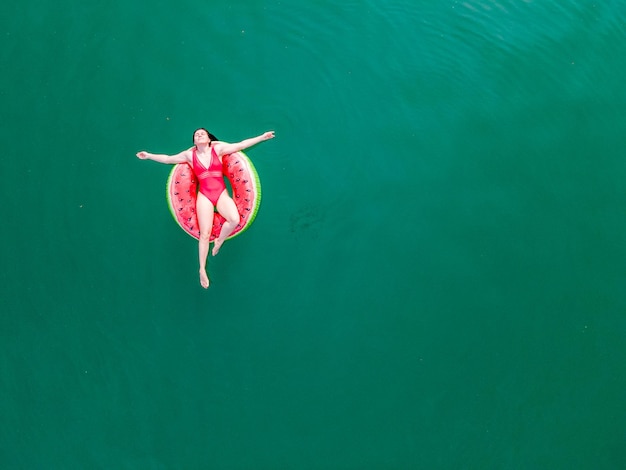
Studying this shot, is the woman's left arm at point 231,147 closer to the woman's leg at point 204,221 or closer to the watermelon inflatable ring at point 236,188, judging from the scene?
the watermelon inflatable ring at point 236,188

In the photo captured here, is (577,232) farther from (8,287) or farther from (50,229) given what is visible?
(8,287)

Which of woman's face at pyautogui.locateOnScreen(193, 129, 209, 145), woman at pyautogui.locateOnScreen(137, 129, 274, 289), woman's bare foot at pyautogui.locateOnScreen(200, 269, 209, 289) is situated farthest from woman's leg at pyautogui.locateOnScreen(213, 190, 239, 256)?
woman's face at pyautogui.locateOnScreen(193, 129, 209, 145)

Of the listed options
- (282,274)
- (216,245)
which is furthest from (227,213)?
(282,274)

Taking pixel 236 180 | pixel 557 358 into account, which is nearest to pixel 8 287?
pixel 236 180

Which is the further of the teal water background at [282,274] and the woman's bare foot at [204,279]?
the teal water background at [282,274]

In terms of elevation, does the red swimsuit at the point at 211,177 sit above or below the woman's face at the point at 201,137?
below

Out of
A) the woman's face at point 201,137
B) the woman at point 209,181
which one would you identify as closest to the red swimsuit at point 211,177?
the woman at point 209,181

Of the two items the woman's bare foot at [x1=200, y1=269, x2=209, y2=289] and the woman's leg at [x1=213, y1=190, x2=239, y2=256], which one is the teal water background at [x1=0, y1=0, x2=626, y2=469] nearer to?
the woman's bare foot at [x1=200, y1=269, x2=209, y2=289]
